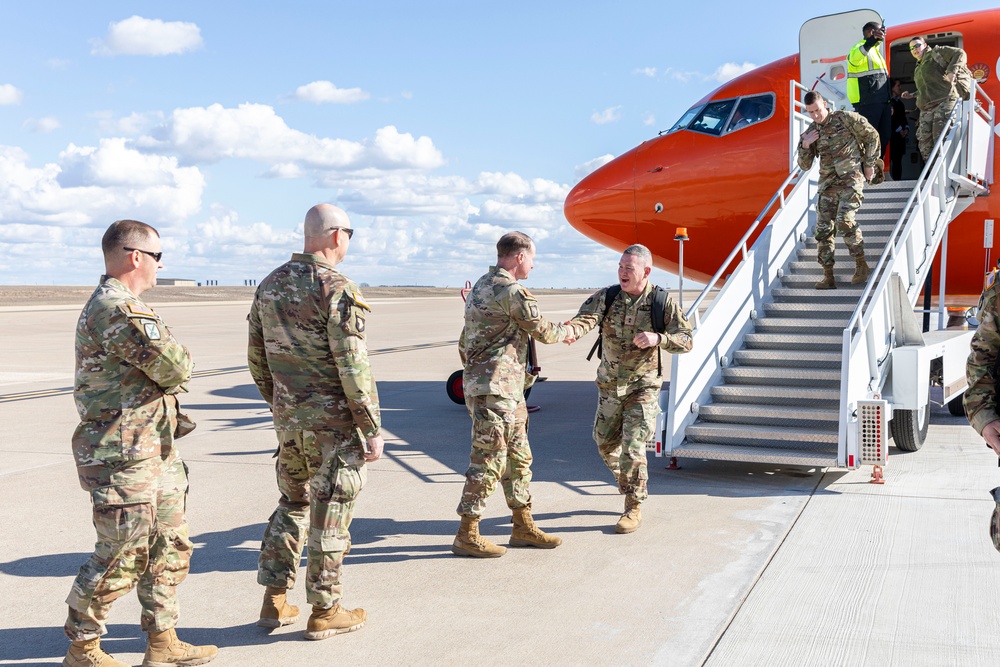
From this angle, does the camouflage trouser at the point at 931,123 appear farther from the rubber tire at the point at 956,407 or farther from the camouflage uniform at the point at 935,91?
the rubber tire at the point at 956,407

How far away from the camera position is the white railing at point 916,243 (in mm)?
7164

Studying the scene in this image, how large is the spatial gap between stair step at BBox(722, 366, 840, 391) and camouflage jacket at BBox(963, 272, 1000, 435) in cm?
425

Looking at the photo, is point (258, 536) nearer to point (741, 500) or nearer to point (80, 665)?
point (80, 665)

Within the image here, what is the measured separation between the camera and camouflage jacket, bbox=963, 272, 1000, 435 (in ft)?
11.1

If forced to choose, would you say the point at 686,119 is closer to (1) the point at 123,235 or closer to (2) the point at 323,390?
(2) the point at 323,390

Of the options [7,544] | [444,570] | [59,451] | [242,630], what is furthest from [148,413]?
[59,451]

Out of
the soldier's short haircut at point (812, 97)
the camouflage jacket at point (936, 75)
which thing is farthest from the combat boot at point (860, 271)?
the camouflage jacket at point (936, 75)

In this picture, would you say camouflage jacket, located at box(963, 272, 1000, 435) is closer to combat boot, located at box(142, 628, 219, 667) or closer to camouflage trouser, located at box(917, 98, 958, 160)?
combat boot, located at box(142, 628, 219, 667)

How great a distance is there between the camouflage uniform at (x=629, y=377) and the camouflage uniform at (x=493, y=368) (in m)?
0.73

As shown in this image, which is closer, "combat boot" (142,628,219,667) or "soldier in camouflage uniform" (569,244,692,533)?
"combat boot" (142,628,219,667)

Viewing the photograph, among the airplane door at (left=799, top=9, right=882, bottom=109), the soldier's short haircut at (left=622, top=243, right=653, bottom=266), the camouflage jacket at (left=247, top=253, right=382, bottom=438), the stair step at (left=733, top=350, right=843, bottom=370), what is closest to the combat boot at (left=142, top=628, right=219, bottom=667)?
the camouflage jacket at (left=247, top=253, right=382, bottom=438)

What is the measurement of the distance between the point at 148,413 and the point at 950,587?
4.05 m

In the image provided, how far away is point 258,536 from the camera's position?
19.3 ft

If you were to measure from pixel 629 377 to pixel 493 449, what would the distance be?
4.19 feet
